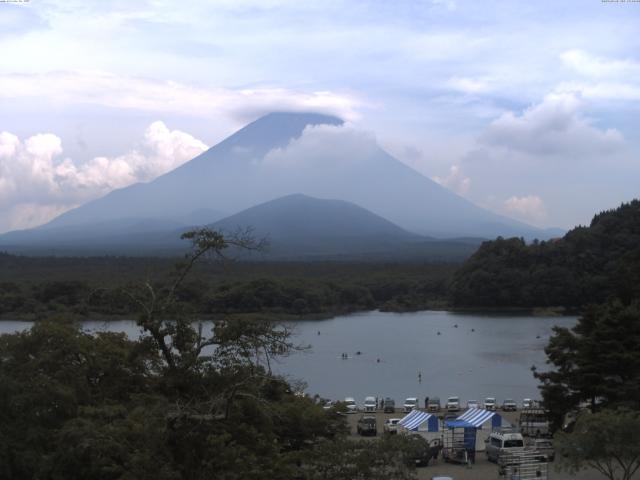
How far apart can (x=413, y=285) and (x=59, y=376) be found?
30.5 m

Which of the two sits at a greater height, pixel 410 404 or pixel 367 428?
pixel 367 428

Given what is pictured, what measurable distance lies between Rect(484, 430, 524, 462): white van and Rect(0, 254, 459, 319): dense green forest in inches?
515

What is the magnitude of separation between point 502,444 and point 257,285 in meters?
20.8

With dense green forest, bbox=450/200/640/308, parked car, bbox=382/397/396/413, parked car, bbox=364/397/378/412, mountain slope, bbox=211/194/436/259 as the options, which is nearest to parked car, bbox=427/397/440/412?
parked car, bbox=382/397/396/413

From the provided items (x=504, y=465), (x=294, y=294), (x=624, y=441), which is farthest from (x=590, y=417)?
(x=294, y=294)

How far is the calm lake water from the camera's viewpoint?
55.3 ft

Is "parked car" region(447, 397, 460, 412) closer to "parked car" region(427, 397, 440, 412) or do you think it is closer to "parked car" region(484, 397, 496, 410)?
"parked car" region(427, 397, 440, 412)

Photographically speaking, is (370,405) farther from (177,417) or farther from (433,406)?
(177,417)

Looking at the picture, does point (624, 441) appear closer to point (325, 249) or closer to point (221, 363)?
point (221, 363)

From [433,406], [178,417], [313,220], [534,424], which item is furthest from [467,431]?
[313,220]

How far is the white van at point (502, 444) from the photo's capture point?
8859mm

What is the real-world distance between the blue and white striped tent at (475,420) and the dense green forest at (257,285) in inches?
477

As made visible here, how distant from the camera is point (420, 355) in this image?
70.4 ft

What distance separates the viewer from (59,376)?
6.07 meters
